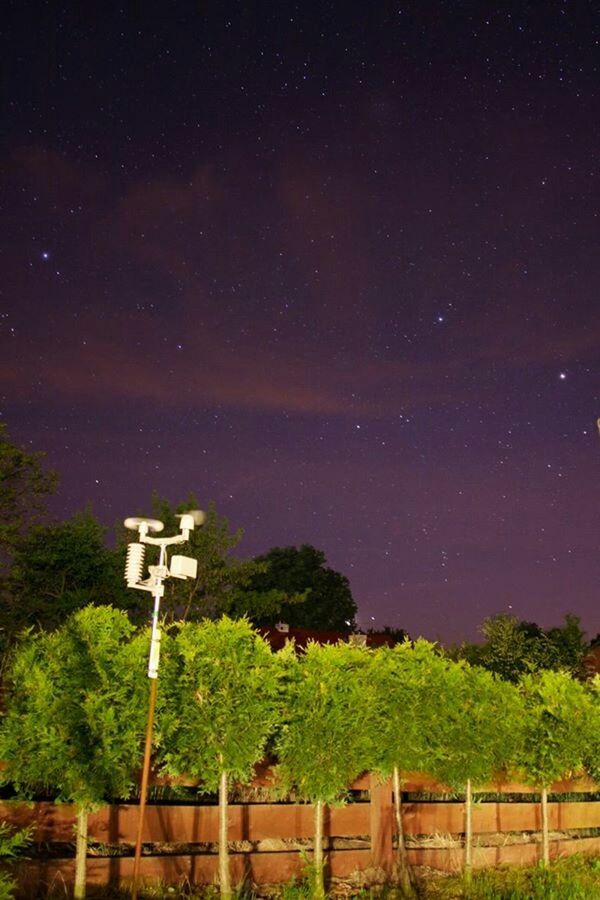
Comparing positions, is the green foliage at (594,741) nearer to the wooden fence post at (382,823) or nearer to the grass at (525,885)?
the grass at (525,885)

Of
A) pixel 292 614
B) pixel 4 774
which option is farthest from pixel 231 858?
pixel 292 614

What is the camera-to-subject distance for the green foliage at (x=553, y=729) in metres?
12.2

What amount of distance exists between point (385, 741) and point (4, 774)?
4287mm

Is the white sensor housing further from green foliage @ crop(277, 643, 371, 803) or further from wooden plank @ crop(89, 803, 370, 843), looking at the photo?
wooden plank @ crop(89, 803, 370, 843)

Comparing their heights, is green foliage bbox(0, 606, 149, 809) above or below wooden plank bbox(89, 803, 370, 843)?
above

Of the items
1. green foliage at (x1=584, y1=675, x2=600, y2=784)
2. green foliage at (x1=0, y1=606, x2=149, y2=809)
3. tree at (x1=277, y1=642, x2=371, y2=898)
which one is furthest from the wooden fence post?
green foliage at (x1=0, y1=606, x2=149, y2=809)

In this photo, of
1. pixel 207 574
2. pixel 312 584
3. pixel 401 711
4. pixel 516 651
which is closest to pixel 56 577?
pixel 207 574

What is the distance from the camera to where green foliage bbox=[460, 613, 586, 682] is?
28.5 meters

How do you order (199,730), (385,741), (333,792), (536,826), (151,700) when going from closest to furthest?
(151,700), (199,730), (333,792), (385,741), (536,826)

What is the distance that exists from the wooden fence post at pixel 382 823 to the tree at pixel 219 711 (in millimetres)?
2767

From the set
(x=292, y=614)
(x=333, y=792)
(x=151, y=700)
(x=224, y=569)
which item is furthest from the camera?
(x=292, y=614)

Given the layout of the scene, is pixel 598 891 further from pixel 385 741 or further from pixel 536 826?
pixel 385 741

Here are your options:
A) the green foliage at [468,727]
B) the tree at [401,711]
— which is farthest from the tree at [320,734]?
the green foliage at [468,727]

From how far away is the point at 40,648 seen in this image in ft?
28.3
